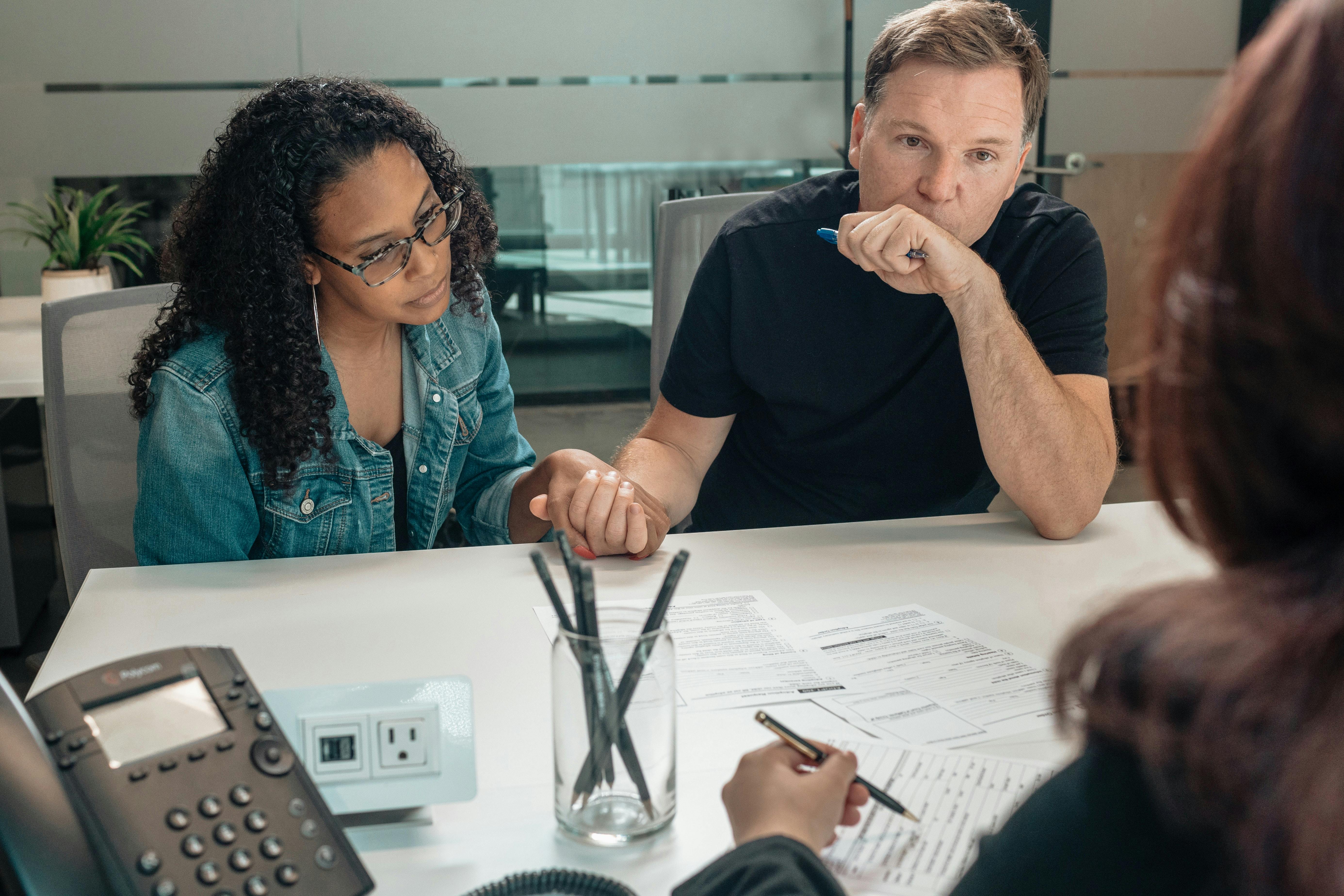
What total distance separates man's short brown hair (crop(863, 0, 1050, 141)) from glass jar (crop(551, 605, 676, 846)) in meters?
1.05

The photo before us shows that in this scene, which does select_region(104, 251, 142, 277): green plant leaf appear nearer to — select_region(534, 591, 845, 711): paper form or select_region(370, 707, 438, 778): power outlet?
select_region(534, 591, 845, 711): paper form

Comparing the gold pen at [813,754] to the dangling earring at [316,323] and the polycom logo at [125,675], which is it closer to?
the polycom logo at [125,675]

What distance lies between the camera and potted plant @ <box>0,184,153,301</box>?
2723mm

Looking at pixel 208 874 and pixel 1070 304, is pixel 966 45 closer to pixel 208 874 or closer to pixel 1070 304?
pixel 1070 304

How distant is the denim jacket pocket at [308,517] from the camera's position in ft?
4.42

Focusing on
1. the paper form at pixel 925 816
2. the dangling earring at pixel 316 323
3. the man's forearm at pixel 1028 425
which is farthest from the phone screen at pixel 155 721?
the man's forearm at pixel 1028 425

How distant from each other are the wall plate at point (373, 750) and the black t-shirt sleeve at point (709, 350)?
3.14 ft

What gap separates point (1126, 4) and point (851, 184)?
2594 millimetres

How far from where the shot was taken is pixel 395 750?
738mm

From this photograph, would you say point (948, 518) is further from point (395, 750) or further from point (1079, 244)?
point (395, 750)

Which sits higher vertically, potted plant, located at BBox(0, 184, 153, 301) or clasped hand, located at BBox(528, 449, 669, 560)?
potted plant, located at BBox(0, 184, 153, 301)

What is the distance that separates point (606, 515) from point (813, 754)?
22.2 inches

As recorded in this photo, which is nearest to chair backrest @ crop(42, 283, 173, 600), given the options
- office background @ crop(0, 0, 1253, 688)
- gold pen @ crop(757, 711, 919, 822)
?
gold pen @ crop(757, 711, 919, 822)

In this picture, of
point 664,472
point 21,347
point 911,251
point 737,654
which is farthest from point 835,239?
point 21,347
